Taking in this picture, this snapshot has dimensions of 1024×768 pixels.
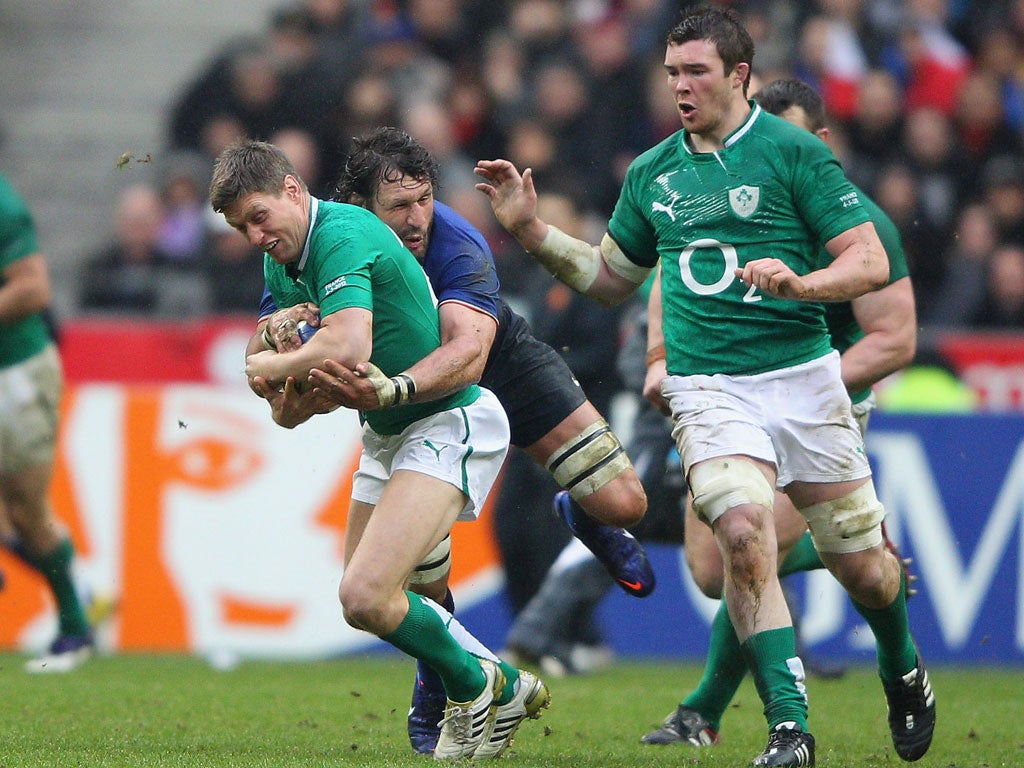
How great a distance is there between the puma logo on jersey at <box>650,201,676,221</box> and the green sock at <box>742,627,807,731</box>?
4.84 ft

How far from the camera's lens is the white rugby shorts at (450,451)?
5.31 m

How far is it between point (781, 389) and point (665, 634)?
432 centimetres

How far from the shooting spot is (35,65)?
14883 mm

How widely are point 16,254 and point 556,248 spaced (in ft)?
11.5

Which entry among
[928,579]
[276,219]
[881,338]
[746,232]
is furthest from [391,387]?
[928,579]

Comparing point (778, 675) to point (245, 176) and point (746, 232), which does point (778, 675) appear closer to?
point (746, 232)

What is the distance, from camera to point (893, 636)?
18.5 ft

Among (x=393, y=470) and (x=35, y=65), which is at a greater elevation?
(x=393, y=470)

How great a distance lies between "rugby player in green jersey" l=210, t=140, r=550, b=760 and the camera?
5031mm

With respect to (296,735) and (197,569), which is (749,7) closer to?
(197,569)

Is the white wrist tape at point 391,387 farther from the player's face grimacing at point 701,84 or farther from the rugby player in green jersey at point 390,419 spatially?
the player's face grimacing at point 701,84

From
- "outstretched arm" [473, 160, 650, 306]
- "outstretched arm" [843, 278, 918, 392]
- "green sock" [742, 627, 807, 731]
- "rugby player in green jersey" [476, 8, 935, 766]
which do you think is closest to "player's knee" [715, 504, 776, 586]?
"rugby player in green jersey" [476, 8, 935, 766]

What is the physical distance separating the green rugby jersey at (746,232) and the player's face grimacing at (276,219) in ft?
4.25

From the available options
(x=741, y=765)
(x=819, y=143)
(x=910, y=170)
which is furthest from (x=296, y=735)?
(x=910, y=170)
